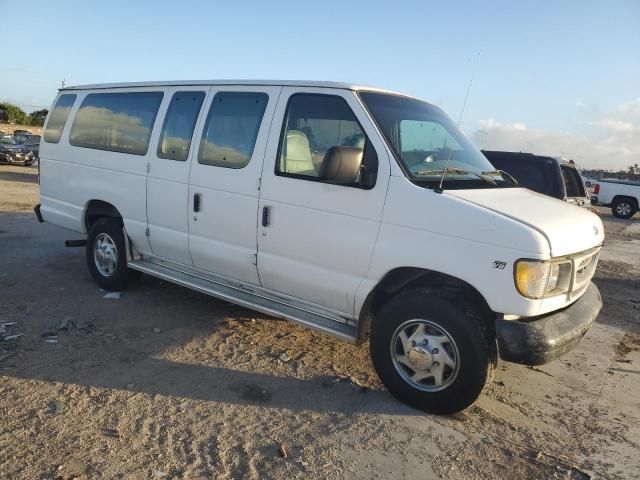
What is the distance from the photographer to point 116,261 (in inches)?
231

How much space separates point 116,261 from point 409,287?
3541mm

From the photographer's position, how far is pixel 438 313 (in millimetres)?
3561

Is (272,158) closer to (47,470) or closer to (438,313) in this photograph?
(438,313)

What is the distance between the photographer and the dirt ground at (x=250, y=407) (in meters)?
3.10

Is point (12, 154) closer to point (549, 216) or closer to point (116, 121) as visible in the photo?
point (116, 121)

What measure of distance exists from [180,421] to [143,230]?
2.61 meters

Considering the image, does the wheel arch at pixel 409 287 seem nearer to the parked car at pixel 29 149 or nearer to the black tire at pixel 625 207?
the black tire at pixel 625 207

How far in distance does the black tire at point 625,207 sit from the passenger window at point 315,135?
21.9 m

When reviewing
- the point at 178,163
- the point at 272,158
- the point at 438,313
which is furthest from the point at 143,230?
the point at 438,313

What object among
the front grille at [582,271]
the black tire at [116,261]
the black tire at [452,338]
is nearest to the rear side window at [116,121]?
the black tire at [116,261]

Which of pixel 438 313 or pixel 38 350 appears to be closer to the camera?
pixel 438 313

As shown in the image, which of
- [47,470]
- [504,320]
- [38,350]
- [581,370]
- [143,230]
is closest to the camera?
[47,470]

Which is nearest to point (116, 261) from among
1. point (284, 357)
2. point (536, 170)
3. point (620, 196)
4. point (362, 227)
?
point (284, 357)

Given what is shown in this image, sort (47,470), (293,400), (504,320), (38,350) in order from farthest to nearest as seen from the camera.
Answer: (38,350) → (293,400) → (504,320) → (47,470)
